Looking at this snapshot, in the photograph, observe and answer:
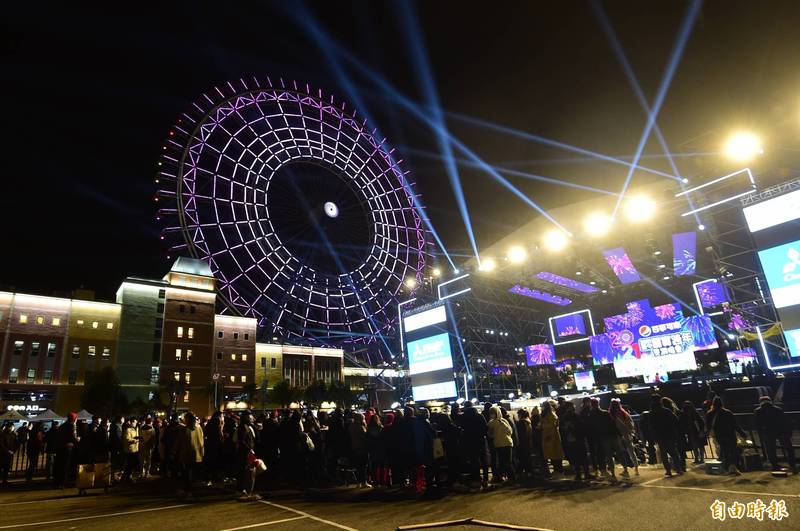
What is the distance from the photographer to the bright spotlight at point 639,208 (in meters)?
19.6

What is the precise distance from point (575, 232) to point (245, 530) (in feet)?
68.4

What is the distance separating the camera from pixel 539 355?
111 ft

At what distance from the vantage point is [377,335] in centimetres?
4841

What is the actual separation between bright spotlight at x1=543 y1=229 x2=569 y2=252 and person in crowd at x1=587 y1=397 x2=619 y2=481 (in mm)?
14759

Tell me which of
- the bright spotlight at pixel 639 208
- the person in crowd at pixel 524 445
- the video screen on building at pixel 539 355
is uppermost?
the bright spotlight at pixel 639 208

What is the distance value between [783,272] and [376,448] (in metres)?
16.2

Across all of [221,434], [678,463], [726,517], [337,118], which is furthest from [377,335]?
[726,517]

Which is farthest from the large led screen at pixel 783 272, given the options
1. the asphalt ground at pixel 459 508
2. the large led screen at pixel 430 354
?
the large led screen at pixel 430 354

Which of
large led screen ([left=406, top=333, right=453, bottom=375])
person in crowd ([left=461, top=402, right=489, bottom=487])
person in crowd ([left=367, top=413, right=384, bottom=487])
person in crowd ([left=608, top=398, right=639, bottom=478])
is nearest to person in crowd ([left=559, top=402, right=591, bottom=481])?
person in crowd ([left=608, top=398, right=639, bottom=478])

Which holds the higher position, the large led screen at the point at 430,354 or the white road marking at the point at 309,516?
the large led screen at the point at 430,354

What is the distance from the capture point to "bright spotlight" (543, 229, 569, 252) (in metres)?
23.3

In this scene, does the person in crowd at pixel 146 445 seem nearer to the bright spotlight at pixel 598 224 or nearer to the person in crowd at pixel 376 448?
the person in crowd at pixel 376 448

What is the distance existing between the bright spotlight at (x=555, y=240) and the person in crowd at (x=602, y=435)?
48.4 ft

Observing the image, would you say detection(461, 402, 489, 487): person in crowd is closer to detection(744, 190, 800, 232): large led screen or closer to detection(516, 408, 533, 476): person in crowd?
detection(516, 408, 533, 476): person in crowd
